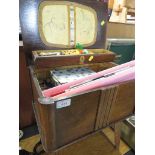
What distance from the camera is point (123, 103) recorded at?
837 mm

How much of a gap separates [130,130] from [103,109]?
0.87 metres

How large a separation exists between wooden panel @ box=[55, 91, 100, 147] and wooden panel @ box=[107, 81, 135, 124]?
121mm

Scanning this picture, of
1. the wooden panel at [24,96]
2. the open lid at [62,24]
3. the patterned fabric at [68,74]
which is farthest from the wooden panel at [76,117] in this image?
the wooden panel at [24,96]

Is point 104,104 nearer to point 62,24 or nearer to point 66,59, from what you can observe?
point 66,59

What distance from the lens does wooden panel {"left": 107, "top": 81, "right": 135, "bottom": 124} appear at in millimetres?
765

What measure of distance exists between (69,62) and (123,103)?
0.37 m

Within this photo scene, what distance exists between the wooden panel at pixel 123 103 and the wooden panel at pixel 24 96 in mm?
851

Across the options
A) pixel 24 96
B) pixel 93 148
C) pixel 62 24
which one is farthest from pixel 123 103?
pixel 24 96

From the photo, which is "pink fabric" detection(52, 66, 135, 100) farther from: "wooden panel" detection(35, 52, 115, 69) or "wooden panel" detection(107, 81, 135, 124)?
"wooden panel" detection(35, 52, 115, 69)

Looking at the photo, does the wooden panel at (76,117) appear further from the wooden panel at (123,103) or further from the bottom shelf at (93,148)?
the bottom shelf at (93,148)

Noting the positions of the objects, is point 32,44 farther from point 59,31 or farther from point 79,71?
point 79,71

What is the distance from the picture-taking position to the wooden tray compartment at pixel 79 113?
2.00 feet
